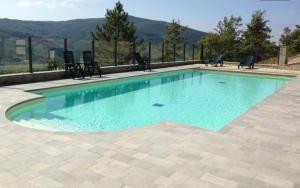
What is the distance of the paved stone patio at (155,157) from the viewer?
269 cm

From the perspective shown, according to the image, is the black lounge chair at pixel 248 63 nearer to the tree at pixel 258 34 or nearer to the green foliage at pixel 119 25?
the tree at pixel 258 34

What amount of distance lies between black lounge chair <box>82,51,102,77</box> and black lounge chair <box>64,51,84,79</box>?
453 mm

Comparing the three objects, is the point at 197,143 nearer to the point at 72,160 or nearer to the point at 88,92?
the point at 72,160

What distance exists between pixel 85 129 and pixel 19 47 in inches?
208

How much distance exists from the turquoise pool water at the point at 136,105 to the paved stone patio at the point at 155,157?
1.26 meters

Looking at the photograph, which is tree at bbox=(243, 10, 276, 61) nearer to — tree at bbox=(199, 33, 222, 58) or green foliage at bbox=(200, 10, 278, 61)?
green foliage at bbox=(200, 10, 278, 61)

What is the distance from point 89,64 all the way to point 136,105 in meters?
4.01

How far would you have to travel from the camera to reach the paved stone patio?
269 centimetres

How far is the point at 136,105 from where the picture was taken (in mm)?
7543

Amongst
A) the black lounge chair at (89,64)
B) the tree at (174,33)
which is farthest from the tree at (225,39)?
the black lounge chair at (89,64)

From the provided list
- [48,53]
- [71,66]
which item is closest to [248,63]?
[71,66]

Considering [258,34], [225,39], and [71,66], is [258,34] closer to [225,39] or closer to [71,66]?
[225,39]

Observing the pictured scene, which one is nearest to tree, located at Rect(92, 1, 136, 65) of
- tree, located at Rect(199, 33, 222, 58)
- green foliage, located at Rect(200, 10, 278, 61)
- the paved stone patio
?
green foliage, located at Rect(200, 10, 278, 61)

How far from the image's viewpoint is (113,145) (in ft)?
11.7
